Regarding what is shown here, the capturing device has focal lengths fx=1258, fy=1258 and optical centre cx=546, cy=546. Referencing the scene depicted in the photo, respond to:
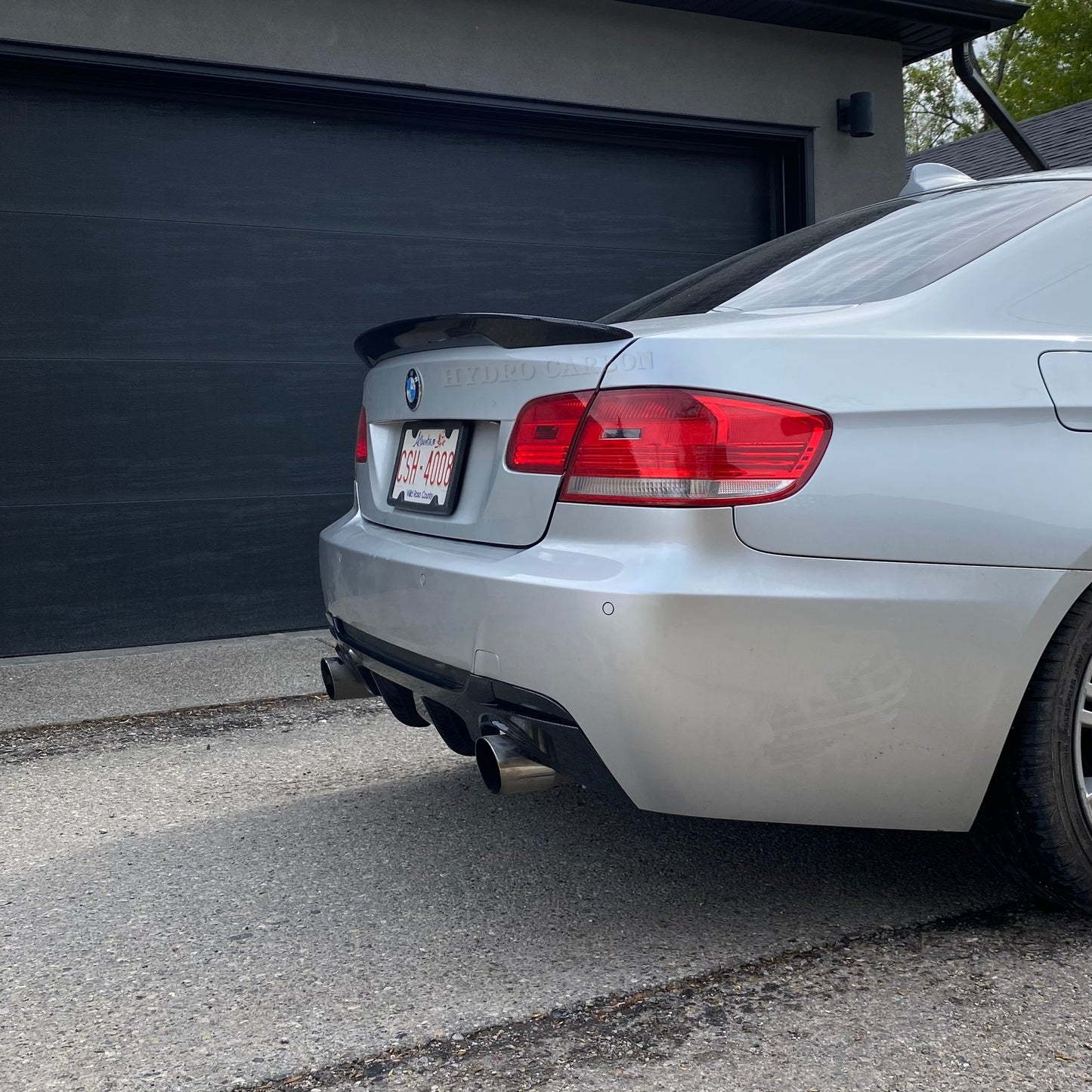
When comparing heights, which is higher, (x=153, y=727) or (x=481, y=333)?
(x=481, y=333)

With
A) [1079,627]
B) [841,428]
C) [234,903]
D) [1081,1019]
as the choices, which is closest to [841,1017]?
[1081,1019]

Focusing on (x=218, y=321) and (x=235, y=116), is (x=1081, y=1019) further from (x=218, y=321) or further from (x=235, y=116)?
(x=235, y=116)

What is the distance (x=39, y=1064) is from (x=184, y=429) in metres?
4.34

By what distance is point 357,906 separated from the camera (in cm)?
277

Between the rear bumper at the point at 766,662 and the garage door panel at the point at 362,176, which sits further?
the garage door panel at the point at 362,176

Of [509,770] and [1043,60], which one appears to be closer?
[509,770]

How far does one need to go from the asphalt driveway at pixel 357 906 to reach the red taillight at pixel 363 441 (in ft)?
3.19

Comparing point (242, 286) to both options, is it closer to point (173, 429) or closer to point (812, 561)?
point (173, 429)

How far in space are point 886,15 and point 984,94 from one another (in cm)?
127

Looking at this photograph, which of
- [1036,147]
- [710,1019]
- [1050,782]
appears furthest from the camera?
[1036,147]

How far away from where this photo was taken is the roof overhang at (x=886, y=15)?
23.2ft

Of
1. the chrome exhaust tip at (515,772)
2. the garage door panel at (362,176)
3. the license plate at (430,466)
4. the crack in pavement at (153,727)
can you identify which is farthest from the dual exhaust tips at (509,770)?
the garage door panel at (362,176)

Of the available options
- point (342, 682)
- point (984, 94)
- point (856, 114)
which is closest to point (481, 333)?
point (342, 682)

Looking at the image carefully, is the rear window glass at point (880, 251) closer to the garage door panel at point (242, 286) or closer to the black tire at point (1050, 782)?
the black tire at point (1050, 782)
